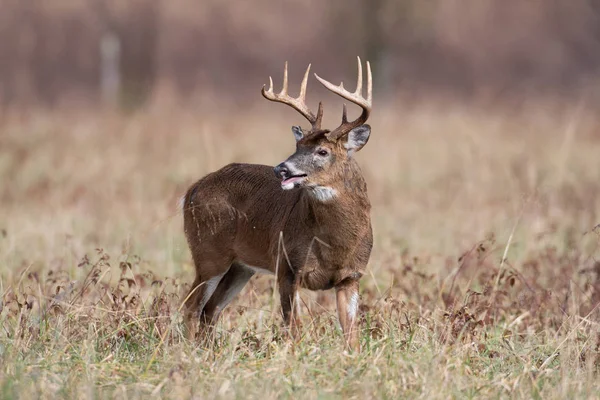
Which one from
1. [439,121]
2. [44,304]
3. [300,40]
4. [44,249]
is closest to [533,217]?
[44,249]

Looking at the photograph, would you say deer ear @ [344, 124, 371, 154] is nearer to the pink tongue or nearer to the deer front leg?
the pink tongue

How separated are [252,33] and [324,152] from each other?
2843 cm

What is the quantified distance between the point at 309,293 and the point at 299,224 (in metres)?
1.41

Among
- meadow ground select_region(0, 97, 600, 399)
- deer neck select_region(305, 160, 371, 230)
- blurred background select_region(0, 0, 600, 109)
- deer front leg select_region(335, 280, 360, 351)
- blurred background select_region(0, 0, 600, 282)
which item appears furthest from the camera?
blurred background select_region(0, 0, 600, 109)

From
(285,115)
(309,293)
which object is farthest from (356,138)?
(285,115)

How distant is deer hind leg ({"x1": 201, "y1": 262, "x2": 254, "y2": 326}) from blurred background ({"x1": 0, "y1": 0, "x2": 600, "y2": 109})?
13719mm

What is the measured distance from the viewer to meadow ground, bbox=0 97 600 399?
529 cm

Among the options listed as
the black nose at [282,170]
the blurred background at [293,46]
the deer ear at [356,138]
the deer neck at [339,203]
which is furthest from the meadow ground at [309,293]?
the blurred background at [293,46]

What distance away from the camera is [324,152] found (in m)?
6.55

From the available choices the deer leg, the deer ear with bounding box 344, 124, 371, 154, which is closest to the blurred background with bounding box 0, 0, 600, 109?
the deer ear with bounding box 344, 124, 371, 154

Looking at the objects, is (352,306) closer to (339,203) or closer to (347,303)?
(347,303)

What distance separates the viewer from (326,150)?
6.56 meters

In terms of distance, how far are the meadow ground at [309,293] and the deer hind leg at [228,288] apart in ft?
0.34

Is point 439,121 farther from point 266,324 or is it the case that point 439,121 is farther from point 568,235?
point 266,324
